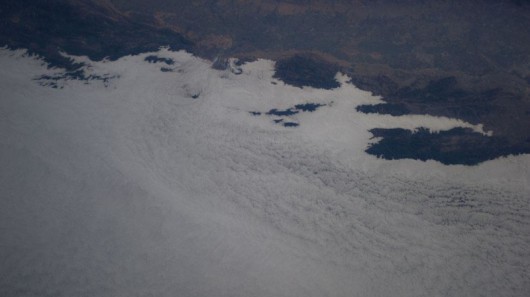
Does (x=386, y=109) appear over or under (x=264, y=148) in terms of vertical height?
over

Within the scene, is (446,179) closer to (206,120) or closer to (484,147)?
(484,147)

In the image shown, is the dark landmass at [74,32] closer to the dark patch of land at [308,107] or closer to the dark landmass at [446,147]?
the dark patch of land at [308,107]

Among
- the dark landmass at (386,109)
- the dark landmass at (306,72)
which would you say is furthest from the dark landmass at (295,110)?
A: the dark landmass at (386,109)

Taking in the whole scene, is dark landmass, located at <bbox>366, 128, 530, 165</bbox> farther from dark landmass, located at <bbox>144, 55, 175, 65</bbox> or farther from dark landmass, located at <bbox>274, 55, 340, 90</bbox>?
dark landmass, located at <bbox>144, 55, 175, 65</bbox>

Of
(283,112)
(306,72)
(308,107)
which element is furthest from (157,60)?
(308,107)

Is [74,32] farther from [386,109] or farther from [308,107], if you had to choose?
[386,109]

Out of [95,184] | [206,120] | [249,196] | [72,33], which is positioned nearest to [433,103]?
[249,196]
